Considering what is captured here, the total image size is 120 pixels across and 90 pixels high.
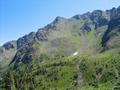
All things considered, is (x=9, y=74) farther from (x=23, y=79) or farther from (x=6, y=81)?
(x=23, y=79)

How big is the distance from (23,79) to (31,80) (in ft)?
33.3

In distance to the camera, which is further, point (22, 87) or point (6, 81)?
point (22, 87)

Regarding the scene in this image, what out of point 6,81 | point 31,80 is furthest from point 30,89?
point 6,81

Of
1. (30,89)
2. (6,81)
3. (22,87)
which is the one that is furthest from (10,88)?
(30,89)

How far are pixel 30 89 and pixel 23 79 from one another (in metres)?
9.22

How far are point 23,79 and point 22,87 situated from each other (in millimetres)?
7666

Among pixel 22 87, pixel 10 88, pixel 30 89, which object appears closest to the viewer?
pixel 10 88

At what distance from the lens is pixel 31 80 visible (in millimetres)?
168500

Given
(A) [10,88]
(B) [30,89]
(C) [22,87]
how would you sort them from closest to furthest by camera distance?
(A) [10,88]
(C) [22,87]
(B) [30,89]

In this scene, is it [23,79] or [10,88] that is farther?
[23,79]

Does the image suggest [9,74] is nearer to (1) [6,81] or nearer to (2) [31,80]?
(1) [6,81]

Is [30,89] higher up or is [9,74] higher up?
[9,74]

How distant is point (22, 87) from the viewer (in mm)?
152000

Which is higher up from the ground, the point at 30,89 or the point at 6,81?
the point at 6,81
